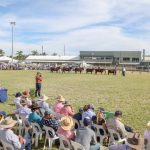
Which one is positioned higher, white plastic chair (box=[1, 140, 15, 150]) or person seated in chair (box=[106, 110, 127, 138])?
person seated in chair (box=[106, 110, 127, 138])

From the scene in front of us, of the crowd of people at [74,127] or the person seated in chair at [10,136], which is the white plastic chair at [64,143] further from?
the person seated in chair at [10,136]

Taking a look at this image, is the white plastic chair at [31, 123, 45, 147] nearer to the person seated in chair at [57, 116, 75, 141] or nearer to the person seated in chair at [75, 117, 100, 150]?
the person seated in chair at [57, 116, 75, 141]

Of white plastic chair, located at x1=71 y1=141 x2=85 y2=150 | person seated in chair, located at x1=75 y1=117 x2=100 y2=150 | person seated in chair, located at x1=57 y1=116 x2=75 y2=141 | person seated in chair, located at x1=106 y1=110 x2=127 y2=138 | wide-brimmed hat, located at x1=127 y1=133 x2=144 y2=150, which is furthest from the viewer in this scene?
person seated in chair, located at x1=106 y1=110 x2=127 y2=138

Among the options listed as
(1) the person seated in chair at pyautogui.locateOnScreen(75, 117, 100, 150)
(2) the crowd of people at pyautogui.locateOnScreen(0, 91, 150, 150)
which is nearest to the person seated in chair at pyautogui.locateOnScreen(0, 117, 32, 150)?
(2) the crowd of people at pyautogui.locateOnScreen(0, 91, 150, 150)

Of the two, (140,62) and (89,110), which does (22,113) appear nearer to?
(89,110)

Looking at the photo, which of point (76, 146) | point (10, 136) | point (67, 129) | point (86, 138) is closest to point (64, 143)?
point (67, 129)

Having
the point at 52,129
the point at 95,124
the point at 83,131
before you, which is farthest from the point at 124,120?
the point at 83,131

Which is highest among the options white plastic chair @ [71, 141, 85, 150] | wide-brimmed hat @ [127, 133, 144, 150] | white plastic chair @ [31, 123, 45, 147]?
wide-brimmed hat @ [127, 133, 144, 150]

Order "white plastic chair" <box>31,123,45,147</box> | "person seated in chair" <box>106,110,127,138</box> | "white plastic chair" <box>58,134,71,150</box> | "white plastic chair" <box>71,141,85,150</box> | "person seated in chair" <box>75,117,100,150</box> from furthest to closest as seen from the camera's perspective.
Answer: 1. "white plastic chair" <box>31,123,45,147</box>
2. "person seated in chair" <box>106,110,127,138</box>
3. "white plastic chair" <box>58,134,71,150</box>
4. "person seated in chair" <box>75,117,100,150</box>
5. "white plastic chair" <box>71,141,85,150</box>

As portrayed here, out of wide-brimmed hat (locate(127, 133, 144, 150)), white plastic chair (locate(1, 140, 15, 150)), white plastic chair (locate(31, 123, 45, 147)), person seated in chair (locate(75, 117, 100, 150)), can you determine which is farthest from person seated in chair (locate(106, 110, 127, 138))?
white plastic chair (locate(1, 140, 15, 150))

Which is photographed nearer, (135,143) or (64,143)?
(135,143)

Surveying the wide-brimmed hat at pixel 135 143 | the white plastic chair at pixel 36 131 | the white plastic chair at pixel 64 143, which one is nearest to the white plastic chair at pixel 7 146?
the white plastic chair at pixel 64 143

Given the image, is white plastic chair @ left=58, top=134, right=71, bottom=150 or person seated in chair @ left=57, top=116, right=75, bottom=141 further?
person seated in chair @ left=57, top=116, right=75, bottom=141

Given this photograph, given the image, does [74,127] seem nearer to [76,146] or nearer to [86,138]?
[86,138]
